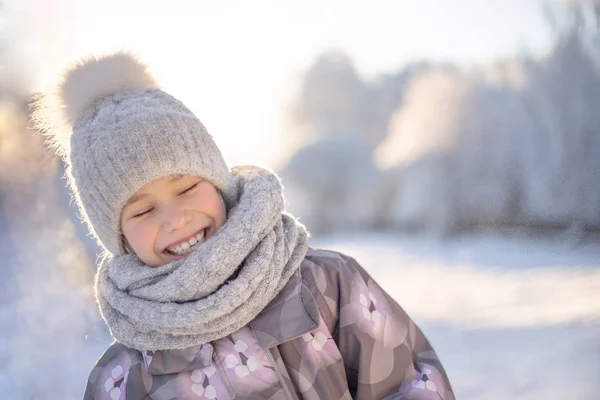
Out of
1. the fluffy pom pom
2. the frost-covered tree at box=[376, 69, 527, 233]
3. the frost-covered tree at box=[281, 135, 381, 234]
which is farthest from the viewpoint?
the frost-covered tree at box=[281, 135, 381, 234]

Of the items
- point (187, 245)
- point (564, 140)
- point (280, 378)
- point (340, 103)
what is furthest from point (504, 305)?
point (340, 103)

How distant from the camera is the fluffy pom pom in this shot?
102cm

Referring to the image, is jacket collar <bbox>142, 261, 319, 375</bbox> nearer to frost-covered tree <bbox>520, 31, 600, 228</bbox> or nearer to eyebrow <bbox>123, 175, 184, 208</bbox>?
eyebrow <bbox>123, 175, 184, 208</bbox>

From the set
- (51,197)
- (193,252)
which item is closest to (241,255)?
(193,252)

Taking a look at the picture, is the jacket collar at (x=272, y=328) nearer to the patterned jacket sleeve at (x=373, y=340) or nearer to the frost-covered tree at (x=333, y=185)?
the patterned jacket sleeve at (x=373, y=340)

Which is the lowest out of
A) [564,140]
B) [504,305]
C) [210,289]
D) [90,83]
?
[504,305]

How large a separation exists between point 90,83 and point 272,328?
1.93ft

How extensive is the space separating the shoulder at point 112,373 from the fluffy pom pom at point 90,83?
0.45 m

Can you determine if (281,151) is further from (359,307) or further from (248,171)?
(359,307)

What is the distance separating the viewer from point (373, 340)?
0.89m

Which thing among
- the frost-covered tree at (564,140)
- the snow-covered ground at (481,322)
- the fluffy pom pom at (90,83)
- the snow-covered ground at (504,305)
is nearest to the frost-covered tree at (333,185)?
the snow-covered ground at (504,305)

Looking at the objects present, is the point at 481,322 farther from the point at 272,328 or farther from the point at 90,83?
the point at 90,83

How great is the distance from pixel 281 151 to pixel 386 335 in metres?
1.70

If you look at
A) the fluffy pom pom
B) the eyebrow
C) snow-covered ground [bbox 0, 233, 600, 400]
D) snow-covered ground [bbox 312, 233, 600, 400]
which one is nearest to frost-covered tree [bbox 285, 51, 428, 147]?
snow-covered ground [bbox 312, 233, 600, 400]
